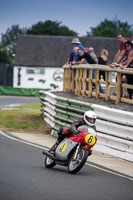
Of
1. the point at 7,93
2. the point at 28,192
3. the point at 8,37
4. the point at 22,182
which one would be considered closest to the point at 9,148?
the point at 22,182

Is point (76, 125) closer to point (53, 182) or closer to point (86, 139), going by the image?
point (86, 139)

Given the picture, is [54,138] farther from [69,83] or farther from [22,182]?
[22,182]

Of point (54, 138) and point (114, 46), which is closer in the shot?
point (54, 138)

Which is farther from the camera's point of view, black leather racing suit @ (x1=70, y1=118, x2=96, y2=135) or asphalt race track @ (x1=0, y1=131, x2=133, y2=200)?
black leather racing suit @ (x1=70, y1=118, x2=96, y2=135)

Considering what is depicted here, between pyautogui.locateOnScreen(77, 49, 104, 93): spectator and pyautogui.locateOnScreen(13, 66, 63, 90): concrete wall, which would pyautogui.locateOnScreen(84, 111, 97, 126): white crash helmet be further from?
pyautogui.locateOnScreen(13, 66, 63, 90): concrete wall

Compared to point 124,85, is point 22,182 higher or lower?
lower

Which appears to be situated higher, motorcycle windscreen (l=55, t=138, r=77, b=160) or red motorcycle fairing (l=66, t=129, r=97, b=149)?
red motorcycle fairing (l=66, t=129, r=97, b=149)

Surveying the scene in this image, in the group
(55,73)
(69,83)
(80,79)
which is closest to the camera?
(80,79)

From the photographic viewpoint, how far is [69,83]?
19.3m

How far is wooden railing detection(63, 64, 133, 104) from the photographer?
541 inches

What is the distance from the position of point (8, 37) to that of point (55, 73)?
101m

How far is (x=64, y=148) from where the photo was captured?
1012cm

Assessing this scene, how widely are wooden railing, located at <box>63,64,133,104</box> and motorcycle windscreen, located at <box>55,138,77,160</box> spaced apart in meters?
3.43

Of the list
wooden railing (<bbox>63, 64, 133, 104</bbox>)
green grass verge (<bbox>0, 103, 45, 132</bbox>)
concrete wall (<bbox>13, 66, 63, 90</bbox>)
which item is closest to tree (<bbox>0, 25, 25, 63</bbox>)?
concrete wall (<bbox>13, 66, 63, 90</bbox>)
